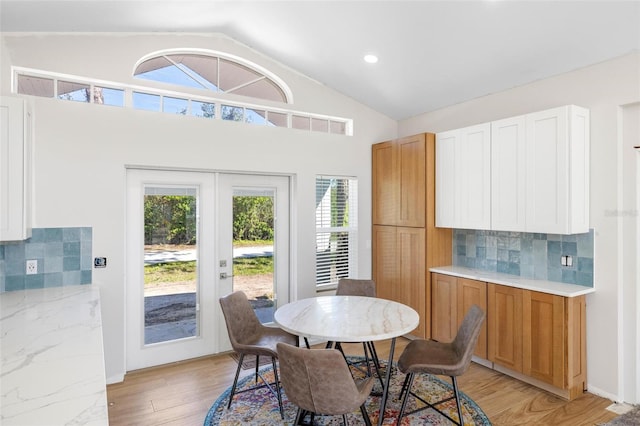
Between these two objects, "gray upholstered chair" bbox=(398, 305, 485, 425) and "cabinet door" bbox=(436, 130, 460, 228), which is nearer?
"gray upholstered chair" bbox=(398, 305, 485, 425)

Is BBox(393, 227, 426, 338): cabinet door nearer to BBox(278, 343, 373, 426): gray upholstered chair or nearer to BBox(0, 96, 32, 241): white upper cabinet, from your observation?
BBox(278, 343, 373, 426): gray upholstered chair

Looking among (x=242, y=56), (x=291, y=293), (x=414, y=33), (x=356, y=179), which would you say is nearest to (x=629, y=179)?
(x=414, y=33)

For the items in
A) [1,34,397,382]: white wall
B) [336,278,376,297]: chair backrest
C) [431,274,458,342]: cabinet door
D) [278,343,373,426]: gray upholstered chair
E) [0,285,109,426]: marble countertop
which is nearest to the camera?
[0,285,109,426]: marble countertop

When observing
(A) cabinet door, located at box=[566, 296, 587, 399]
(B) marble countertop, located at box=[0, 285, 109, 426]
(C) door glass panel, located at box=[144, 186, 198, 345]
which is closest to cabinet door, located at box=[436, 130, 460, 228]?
(A) cabinet door, located at box=[566, 296, 587, 399]

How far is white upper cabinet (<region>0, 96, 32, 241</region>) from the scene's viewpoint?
2.70m

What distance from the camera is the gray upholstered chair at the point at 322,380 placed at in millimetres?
1996

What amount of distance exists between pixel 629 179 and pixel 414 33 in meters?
2.11

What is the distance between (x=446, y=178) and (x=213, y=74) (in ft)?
9.05

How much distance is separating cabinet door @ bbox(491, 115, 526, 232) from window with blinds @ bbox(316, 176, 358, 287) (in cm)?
174

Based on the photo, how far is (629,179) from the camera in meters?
3.01

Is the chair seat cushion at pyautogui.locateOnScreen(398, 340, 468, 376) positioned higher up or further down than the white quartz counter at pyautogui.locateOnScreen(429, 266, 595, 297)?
further down

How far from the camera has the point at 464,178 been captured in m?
3.94

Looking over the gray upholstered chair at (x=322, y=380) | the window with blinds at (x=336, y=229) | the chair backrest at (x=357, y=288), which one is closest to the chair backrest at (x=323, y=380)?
the gray upholstered chair at (x=322, y=380)

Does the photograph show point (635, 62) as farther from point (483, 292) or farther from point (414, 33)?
→ point (483, 292)
